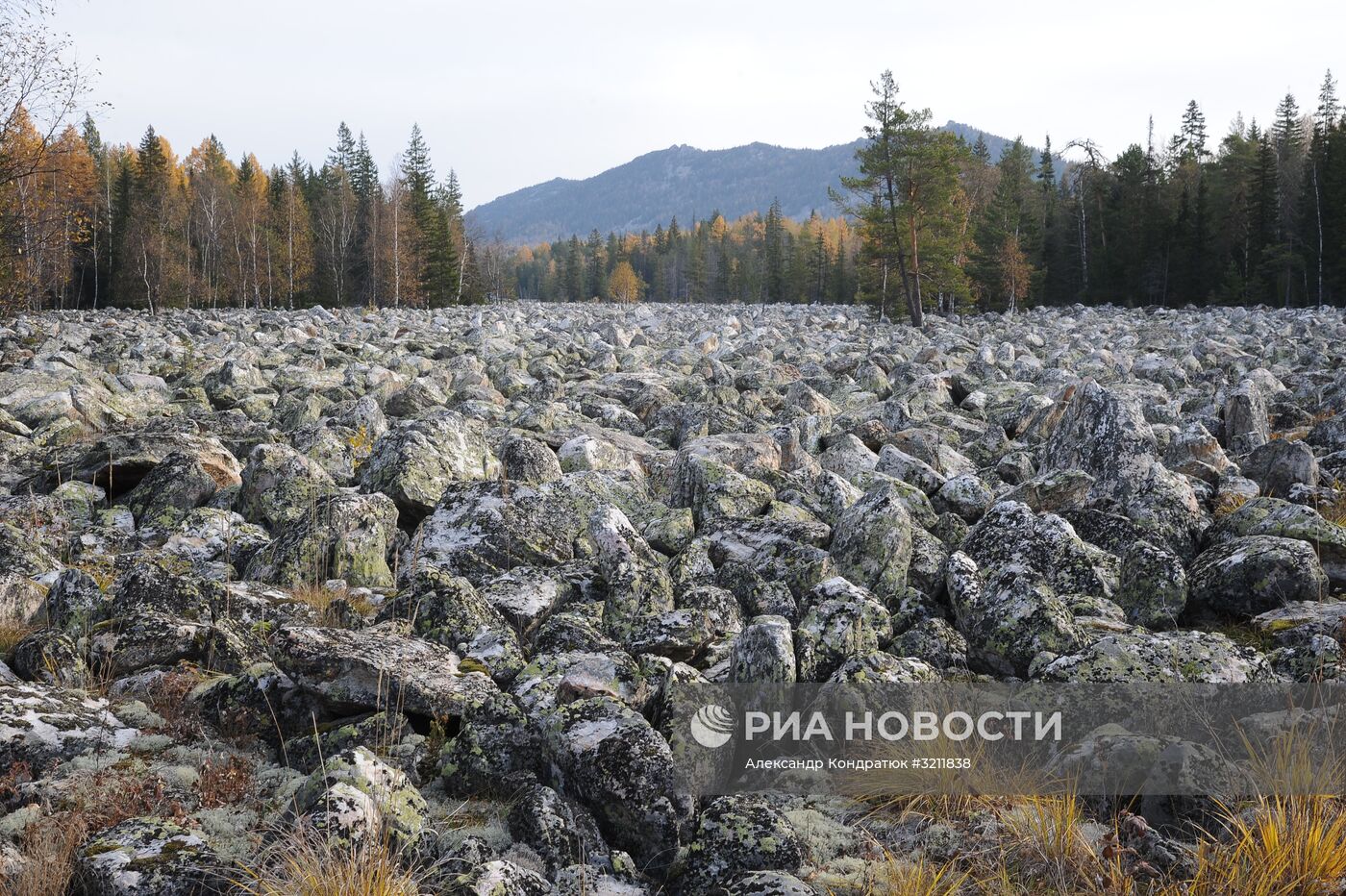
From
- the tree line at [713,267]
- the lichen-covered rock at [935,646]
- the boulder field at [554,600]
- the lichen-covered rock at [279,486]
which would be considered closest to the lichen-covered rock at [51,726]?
the boulder field at [554,600]

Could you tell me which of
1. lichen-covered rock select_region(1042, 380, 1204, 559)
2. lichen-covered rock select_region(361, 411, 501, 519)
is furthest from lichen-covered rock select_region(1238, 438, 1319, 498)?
lichen-covered rock select_region(361, 411, 501, 519)

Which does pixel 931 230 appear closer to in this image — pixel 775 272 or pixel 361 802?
pixel 361 802

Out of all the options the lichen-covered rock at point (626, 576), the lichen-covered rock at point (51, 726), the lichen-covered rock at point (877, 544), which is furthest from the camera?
the lichen-covered rock at point (877, 544)

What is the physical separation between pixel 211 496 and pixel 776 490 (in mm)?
5630

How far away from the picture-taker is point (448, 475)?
28.6 ft

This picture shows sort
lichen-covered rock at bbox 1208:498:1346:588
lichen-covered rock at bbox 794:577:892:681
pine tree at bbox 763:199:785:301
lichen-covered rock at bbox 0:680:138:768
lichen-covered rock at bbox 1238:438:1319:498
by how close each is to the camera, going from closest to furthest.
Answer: lichen-covered rock at bbox 0:680:138:768 < lichen-covered rock at bbox 794:577:892:681 < lichen-covered rock at bbox 1208:498:1346:588 < lichen-covered rock at bbox 1238:438:1319:498 < pine tree at bbox 763:199:785:301

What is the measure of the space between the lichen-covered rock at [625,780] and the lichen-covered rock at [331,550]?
3210 millimetres

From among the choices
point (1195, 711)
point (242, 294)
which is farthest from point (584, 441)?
point (242, 294)

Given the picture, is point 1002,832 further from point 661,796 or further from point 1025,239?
point 1025,239

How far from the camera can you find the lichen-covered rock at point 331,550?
6598 millimetres

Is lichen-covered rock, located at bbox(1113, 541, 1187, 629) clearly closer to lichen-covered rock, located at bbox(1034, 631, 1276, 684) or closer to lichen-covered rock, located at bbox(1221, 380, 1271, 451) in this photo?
lichen-covered rock, located at bbox(1034, 631, 1276, 684)

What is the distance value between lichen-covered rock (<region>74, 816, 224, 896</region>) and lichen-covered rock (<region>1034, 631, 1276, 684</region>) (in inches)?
160

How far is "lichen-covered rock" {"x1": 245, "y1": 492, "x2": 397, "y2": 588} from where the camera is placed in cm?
660

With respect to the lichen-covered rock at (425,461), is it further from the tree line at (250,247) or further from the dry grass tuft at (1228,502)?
the tree line at (250,247)
